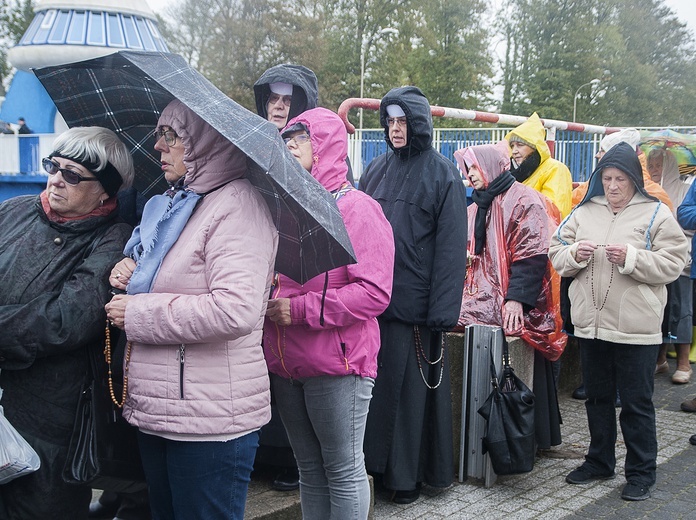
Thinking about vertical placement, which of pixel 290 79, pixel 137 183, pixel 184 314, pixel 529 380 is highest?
pixel 290 79

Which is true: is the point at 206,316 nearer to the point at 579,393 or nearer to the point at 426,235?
Result: the point at 426,235

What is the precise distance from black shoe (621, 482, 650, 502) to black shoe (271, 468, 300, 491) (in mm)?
1913

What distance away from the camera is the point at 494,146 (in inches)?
199

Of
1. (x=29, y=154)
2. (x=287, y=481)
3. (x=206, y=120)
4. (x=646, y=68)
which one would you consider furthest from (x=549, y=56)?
(x=206, y=120)

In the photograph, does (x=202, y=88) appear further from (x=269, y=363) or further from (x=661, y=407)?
(x=661, y=407)

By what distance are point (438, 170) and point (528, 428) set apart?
154cm

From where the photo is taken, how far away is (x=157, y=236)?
99.7 inches

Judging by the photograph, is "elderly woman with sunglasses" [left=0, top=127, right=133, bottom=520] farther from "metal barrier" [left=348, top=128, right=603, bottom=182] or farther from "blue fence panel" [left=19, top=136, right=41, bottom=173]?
"blue fence panel" [left=19, top=136, right=41, bottom=173]

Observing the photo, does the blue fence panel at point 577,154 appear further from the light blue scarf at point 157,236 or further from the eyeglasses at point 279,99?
the light blue scarf at point 157,236

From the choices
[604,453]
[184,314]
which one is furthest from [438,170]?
[184,314]

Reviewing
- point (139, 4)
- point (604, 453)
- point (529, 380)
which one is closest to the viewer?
point (604, 453)

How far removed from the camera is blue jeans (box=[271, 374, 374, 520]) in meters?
3.05

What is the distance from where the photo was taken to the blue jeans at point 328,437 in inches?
120

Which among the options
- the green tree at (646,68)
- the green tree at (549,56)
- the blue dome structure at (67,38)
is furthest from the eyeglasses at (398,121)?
the green tree at (646,68)
